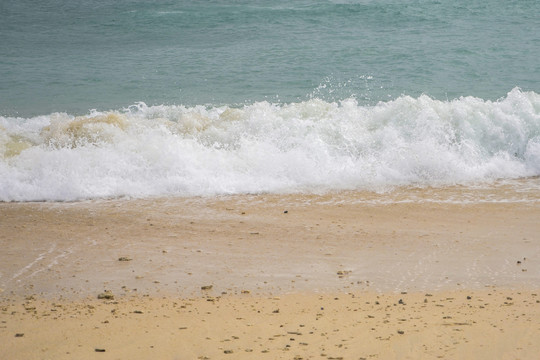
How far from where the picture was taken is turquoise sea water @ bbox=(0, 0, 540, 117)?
1249 centimetres

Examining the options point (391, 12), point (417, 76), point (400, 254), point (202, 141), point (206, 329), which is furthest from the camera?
point (391, 12)

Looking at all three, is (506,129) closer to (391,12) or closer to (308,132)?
(308,132)

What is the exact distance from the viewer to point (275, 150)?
8609 mm

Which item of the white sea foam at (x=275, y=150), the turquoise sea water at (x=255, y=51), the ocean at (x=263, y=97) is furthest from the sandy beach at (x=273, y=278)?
the turquoise sea water at (x=255, y=51)

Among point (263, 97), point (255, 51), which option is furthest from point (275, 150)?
point (255, 51)

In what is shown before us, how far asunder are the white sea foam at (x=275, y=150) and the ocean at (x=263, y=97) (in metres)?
0.02

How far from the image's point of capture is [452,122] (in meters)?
9.52

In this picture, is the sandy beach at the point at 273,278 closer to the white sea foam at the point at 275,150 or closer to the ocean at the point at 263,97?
the white sea foam at the point at 275,150

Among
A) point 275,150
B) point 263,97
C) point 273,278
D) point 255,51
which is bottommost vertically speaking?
point 273,278

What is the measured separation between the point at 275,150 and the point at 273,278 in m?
3.70

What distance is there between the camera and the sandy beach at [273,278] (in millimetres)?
3746

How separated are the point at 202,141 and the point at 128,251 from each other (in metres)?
3.65

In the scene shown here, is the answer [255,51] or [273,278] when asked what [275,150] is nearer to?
[273,278]

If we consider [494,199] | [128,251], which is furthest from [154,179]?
[494,199]
